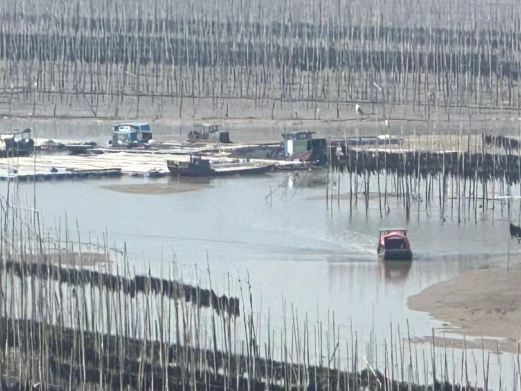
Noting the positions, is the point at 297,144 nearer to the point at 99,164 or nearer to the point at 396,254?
the point at 99,164

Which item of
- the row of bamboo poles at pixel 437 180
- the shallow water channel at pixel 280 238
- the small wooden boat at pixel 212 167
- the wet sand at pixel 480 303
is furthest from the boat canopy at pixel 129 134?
the wet sand at pixel 480 303

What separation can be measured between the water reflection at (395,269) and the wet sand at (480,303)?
1.04 meters

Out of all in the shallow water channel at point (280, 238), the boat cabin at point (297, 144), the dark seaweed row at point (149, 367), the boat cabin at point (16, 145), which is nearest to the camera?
the dark seaweed row at point (149, 367)

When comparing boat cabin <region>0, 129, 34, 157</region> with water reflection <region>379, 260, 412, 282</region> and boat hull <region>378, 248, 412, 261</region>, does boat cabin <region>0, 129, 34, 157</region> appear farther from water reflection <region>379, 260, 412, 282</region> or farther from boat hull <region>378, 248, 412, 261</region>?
water reflection <region>379, 260, 412, 282</region>

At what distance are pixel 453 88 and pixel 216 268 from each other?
106ft

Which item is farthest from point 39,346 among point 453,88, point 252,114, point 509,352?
point 453,88

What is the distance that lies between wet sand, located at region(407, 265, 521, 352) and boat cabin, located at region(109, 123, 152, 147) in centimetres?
2247

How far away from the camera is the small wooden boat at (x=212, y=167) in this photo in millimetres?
53094

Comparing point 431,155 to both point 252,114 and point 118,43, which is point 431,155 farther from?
point 118,43

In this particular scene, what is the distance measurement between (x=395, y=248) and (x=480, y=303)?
4993mm

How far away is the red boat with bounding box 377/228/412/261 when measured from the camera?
3916 centimetres

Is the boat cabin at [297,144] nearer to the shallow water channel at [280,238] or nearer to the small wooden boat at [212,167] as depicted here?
the small wooden boat at [212,167]

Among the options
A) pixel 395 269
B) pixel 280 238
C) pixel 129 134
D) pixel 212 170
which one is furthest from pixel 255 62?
pixel 395 269

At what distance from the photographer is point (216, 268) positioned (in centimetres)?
3841
